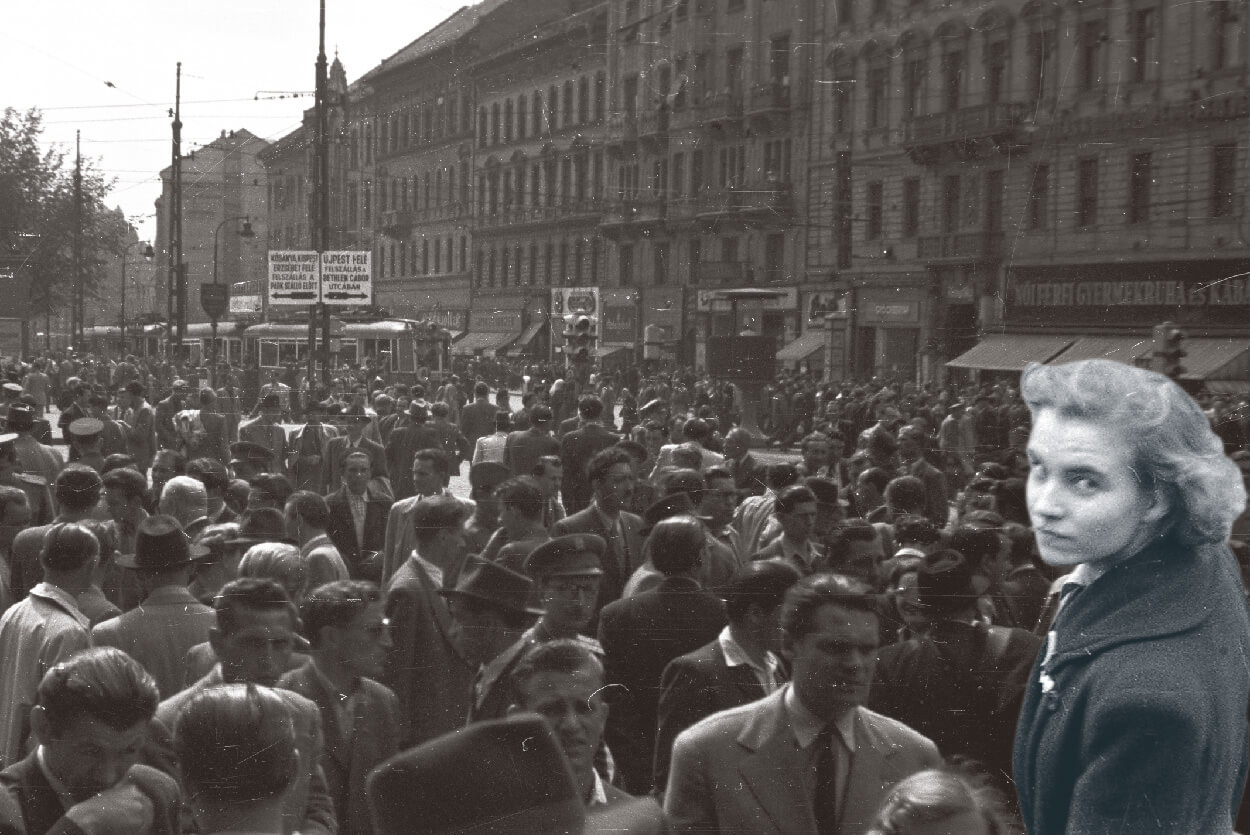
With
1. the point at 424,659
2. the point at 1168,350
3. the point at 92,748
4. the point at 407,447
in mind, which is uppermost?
the point at 1168,350

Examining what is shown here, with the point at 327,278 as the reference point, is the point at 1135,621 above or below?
below

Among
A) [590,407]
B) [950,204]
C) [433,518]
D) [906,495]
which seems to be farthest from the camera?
[950,204]

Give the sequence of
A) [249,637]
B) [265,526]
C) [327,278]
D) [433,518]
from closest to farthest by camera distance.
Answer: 1. [249,637]
2. [433,518]
3. [265,526]
4. [327,278]

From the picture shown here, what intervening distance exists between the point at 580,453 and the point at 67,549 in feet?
22.0

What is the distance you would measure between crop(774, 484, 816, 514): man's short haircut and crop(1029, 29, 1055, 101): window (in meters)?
4.76

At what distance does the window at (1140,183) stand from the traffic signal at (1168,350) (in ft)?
19.6

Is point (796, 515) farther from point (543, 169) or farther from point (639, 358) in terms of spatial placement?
point (639, 358)

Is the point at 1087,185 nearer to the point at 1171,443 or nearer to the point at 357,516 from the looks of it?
the point at 357,516

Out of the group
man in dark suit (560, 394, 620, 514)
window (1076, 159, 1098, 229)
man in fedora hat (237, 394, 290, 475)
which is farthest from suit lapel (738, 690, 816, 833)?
man in fedora hat (237, 394, 290, 475)

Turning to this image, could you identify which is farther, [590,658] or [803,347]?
[803,347]

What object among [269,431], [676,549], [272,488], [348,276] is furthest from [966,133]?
[348,276]

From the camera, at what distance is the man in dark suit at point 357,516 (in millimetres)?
9578

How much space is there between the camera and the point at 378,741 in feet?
14.7

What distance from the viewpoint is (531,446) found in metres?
12.3
